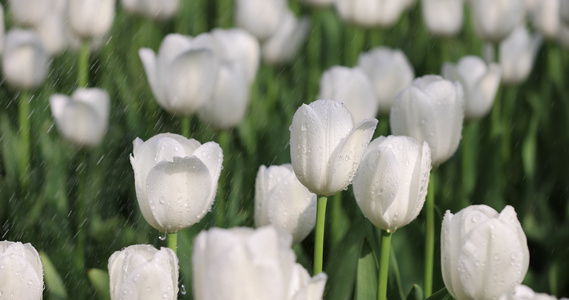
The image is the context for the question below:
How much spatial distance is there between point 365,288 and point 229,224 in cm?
46

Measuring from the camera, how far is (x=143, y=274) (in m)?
0.87

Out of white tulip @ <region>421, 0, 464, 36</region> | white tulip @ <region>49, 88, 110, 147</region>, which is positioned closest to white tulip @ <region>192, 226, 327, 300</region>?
white tulip @ <region>49, 88, 110, 147</region>

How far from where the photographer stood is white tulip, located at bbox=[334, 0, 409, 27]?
2.62 meters

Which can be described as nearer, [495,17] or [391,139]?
[391,139]

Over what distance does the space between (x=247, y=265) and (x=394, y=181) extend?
428mm

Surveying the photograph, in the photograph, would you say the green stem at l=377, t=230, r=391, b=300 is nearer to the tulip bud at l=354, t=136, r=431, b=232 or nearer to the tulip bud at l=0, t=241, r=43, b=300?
the tulip bud at l=354, t=136, r=431, b=232

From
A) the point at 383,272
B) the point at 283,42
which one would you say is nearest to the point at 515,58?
the point at 283,42

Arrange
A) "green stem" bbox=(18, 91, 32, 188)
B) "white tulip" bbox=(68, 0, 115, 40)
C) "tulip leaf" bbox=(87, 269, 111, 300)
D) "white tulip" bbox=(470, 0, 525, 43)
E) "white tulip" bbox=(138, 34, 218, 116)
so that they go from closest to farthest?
"tulip leaf" bbox=(87, 269, 111, 300) → "white tulip" bbox=(138, 34, 218, 116) → "green stem" bbox=(18, 91, 32, 188) → "white tulip" bbox=(68, 0, 115, 40) → "white tulip" bbox=(470, 0, 525, 43)

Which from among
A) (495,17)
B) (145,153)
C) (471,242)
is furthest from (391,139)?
(495,17)

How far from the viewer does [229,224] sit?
5.24 ft

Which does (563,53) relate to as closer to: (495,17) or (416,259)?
(495,17)

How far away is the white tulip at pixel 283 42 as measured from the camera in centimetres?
269

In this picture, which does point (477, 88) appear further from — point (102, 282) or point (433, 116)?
point (102, 282)

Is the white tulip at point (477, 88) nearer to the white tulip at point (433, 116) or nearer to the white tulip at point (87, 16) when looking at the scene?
the white tulip at point (433, 116)
